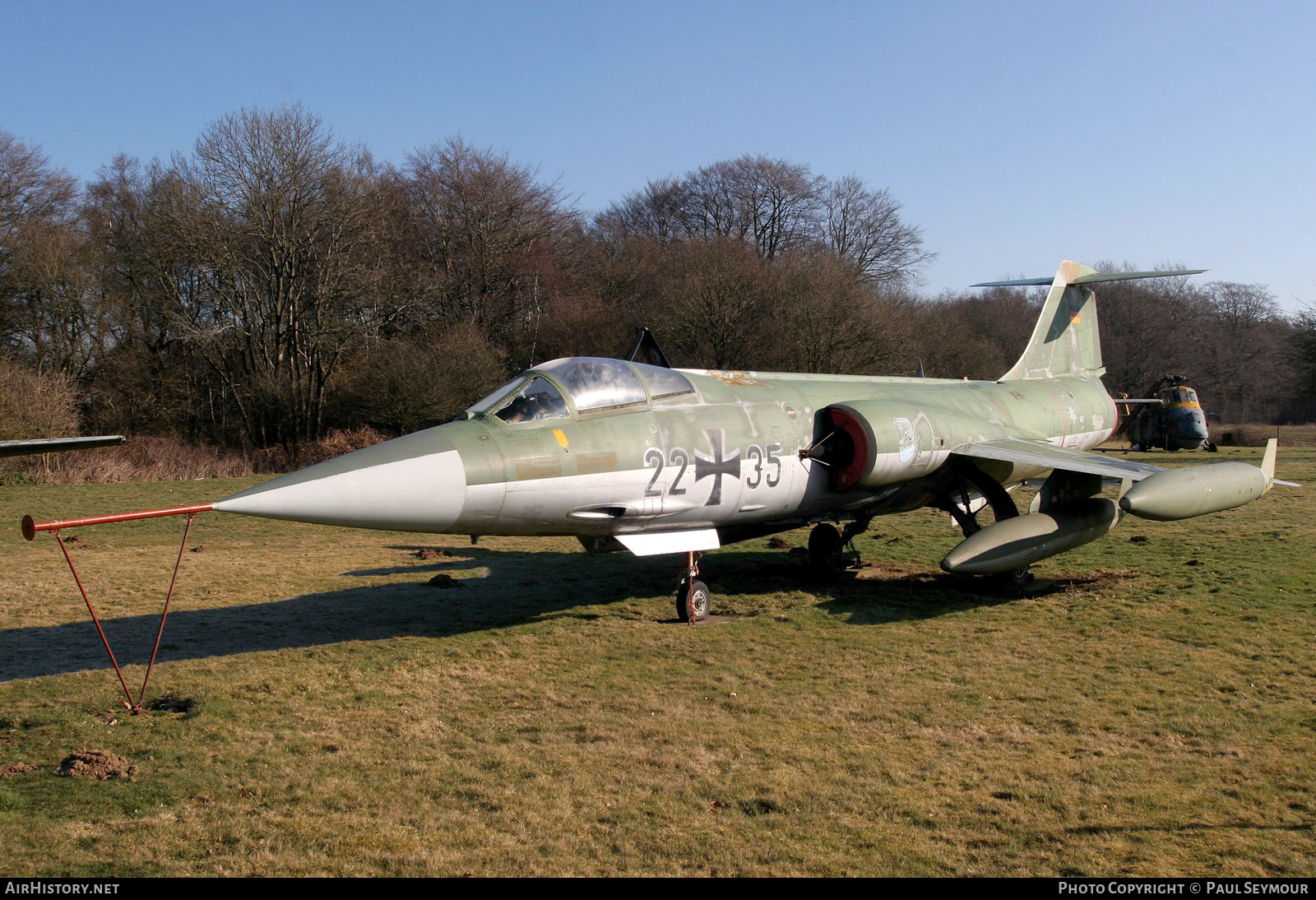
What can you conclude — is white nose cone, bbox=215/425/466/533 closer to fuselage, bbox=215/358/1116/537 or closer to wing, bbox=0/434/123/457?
fuselage, bbox=215/358/1116/537

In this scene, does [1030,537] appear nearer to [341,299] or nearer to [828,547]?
[828,547]

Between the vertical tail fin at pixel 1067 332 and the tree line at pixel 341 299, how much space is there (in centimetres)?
1706

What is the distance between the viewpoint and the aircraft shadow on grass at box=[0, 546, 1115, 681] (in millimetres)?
8117

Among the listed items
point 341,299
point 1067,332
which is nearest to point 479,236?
point 341,299

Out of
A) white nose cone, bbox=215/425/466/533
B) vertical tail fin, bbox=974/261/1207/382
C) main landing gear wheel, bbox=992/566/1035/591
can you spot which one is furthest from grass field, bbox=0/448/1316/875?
vertical tail fin, bbox=974/261/1207/382

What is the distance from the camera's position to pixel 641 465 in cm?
824

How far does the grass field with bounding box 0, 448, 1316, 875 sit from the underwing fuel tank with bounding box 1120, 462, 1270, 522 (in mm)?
1104

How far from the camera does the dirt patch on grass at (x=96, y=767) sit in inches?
201

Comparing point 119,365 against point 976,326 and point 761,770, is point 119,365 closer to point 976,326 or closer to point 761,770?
point 761,770

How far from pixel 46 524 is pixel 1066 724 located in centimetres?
693

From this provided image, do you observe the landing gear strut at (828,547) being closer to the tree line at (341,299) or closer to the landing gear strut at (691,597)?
the landing gear strut at (691,597)

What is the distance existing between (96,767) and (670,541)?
16.4ft

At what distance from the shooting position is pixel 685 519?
879 cm

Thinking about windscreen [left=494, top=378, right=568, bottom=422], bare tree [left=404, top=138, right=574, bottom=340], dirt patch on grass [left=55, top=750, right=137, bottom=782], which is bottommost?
dirt patch on grass [left=55, top=750, right=137, bottom=782]
